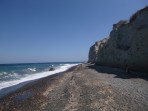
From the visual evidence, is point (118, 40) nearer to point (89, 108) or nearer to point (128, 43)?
point (128, 43)

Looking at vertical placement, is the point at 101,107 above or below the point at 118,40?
below

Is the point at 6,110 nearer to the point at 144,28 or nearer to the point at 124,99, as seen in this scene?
the point at 124,99

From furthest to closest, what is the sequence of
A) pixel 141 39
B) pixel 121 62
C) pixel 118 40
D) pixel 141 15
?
pixel 118 40
pixel 121 62
pixel 141 15
pixel 141 39

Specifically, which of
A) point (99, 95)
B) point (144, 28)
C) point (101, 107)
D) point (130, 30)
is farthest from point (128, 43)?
point (101, 107)

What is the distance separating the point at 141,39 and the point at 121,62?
30.7 feet

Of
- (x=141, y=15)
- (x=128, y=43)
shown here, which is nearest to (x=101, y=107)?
(x=141, y=15)

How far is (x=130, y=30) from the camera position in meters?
36.8

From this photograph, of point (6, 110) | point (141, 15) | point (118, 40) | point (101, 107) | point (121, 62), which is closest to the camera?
point (101, 107)

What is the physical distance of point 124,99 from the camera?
12094 millimetres

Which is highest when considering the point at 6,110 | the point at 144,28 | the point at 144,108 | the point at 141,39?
the point at 144,28

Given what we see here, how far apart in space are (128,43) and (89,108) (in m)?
28.8

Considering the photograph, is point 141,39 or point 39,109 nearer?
point 39,109

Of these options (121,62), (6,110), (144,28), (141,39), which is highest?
(144,28)

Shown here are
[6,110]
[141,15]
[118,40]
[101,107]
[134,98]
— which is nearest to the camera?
[101,107]
